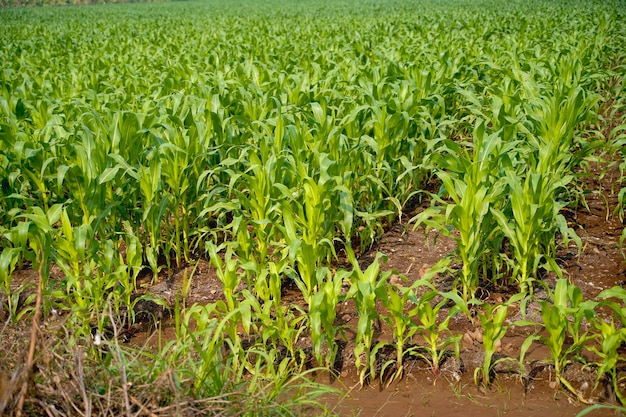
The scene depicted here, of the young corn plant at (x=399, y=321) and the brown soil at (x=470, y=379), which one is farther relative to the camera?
the young corn plant at (x=399, y=321)

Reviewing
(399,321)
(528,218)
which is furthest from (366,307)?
(528,218)

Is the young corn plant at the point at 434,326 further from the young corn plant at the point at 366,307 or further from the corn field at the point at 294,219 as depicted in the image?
the young corn plant at the point at 366,307

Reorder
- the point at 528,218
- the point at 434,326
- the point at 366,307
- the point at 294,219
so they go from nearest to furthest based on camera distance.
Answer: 1. the point at 366,307
2. the point at 434,326
3. the point at 528,218
4. the point at 294,219

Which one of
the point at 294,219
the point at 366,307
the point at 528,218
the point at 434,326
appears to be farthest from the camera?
the point at 294,219

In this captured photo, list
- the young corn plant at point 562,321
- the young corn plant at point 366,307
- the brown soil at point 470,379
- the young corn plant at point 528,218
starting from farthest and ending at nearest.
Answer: the young corn plant at point 528,218 → the young corn plant at point 366,307 → the brown soil at point 470,379 → the young corn plant at point 562,321

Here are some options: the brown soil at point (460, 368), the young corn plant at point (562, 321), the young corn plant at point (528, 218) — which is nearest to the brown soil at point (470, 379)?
the brown soil at point (460, 368)

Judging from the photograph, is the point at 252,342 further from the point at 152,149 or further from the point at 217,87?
the point at 217,87

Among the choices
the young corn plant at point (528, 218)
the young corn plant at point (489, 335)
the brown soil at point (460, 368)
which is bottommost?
the brown soil at point (460, 368)

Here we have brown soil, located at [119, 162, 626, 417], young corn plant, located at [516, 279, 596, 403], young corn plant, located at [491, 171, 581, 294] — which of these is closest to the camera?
young corn plant, located at [516, 279, 596, 403]

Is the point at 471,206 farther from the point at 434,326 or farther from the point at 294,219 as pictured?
the point at 294,219

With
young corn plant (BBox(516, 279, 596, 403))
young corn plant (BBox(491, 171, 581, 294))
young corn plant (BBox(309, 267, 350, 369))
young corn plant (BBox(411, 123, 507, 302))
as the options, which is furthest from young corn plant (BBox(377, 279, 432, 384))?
young corn plant (BBox(491, 171, 581, 294))

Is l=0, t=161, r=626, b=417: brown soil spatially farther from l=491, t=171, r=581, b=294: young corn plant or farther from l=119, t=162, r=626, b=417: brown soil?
l=491, t=171, r=581, b=294: young corn plant

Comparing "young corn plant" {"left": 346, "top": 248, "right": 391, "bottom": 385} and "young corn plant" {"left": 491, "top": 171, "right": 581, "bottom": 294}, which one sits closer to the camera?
"young corn plant" {"left": 346, "top": 248, "right": 391, "bottom": 385}

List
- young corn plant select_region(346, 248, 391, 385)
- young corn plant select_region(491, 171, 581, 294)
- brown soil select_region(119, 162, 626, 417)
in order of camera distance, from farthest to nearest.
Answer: young corn plant select_region(491, 171, 581, 294) → young corn plant select_region(346, 248, 391, 385) → brown soil select_region(119, 162, 626, 417)
